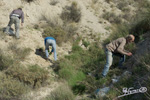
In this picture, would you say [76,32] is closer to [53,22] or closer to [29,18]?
[53,22]

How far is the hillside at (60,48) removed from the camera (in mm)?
5082

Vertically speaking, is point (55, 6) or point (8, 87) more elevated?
point (55, 6)

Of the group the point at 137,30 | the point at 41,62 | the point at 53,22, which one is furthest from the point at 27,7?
the point at 137,30

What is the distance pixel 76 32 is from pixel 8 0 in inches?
197

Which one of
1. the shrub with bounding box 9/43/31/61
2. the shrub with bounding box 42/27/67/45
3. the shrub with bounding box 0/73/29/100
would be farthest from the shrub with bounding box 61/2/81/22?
the shrub with bounding box 0/73/29/100

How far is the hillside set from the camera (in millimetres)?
5082

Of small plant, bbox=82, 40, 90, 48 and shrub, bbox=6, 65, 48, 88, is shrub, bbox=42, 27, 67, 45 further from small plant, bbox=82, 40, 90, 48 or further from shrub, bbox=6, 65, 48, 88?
shrub, bbox=6, 65, 48, 88

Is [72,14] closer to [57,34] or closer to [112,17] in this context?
[112,17]

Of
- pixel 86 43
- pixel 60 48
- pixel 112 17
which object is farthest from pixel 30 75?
pixel 112 17

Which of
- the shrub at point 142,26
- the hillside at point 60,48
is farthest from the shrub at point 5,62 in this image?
the shrub at point 142,26

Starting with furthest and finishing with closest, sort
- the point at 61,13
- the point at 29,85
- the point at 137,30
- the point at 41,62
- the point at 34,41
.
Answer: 1. the point at 61,13
2. the point at 34,41
3. the point at 137,30
4. the point at 41,62
5. the point at 29,85

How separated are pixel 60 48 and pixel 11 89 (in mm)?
4449

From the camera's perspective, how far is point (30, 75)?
5.27 meters

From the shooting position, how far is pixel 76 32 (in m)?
10.2
